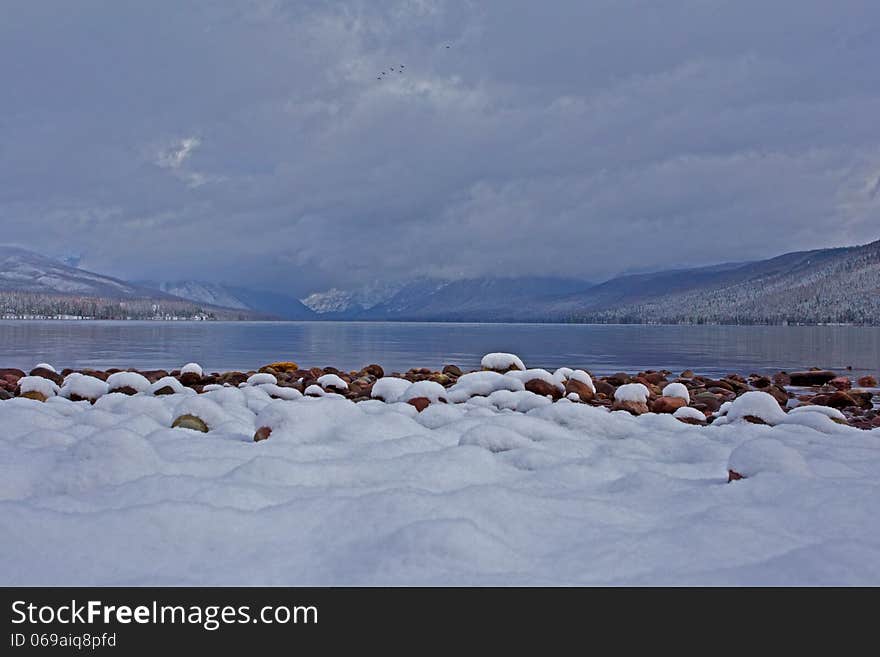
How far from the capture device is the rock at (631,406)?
938cm

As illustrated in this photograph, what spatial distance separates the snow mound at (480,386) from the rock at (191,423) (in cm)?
423

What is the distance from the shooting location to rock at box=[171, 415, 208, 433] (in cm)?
634

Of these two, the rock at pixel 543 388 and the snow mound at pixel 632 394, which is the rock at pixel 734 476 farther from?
the rock at pixel 543 388

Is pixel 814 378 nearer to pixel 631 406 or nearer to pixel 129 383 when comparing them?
pixel 631 406

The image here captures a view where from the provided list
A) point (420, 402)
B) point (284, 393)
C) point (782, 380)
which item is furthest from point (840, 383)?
point (284, 393)

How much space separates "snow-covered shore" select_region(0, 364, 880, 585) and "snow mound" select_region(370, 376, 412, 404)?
3415 millimetres

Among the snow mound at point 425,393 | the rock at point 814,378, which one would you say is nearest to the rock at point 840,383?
the rock at point 814,378

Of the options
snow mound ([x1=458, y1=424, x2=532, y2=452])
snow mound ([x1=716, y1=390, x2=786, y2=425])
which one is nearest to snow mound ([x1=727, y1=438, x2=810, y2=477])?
snow mound ([x1=458, y1=424, x2=532, y2=452])

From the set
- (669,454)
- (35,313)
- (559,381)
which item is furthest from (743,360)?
(35,313)
